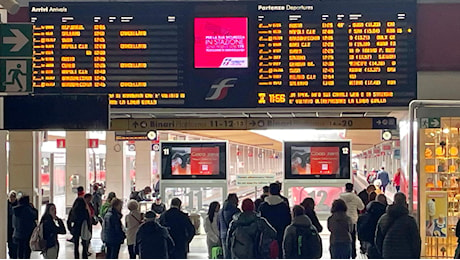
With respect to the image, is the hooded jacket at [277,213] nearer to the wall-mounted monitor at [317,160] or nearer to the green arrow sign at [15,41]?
the green arrow sign at [15,41]

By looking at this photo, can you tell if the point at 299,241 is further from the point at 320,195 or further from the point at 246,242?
the point at 320,195

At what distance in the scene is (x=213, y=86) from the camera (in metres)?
9.66

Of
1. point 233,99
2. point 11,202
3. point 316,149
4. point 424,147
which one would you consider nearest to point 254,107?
point 233,99

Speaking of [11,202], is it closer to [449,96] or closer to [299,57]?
[299,57]

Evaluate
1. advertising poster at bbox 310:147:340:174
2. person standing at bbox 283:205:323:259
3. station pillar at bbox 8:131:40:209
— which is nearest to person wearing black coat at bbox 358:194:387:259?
person standing at bbox 283:205:323:259

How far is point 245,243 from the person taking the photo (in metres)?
8.91

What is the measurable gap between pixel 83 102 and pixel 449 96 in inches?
207

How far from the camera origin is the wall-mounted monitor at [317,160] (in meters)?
15.9

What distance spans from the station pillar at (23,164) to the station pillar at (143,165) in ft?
72.1

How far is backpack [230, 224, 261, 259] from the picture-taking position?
8.91m

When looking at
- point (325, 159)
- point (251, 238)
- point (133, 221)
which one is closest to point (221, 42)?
point (251, 238)

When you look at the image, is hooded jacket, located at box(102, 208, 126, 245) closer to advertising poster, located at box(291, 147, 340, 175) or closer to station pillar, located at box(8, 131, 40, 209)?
station pillar, located at box(8, 131, 40, 209)

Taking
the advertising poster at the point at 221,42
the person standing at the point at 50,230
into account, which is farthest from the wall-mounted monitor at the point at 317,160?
the advertising poster at the point at 221,42

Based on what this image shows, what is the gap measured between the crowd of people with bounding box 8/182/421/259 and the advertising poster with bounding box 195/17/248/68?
71.4 inches
